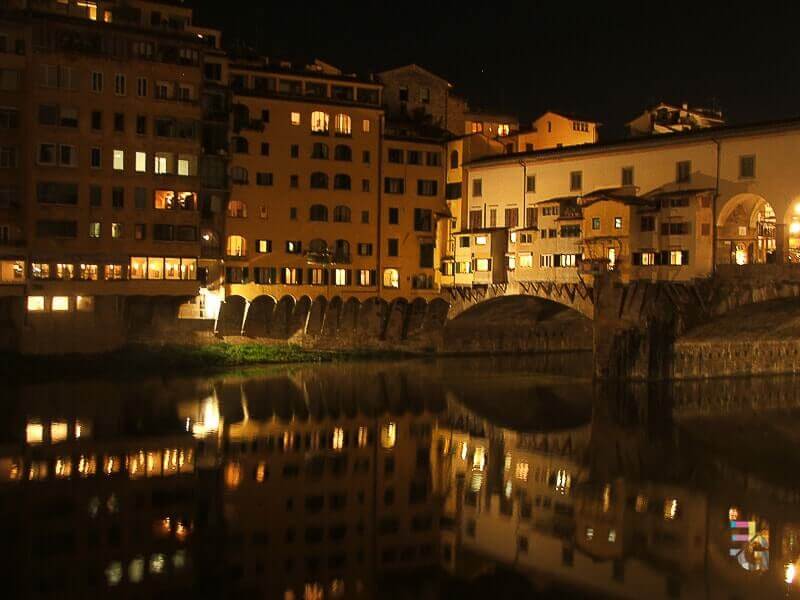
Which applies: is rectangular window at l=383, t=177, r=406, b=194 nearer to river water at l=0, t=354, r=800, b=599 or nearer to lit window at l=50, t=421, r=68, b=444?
river water at l=0, t=354, r=800, b=599

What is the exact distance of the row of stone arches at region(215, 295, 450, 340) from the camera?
160 ft

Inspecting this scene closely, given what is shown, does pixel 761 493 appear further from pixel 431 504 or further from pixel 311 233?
pixel 311 233

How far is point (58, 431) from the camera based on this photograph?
28.6 meters

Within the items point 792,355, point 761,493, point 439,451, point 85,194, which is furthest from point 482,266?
point 761,493

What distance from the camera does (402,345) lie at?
52.7 meters

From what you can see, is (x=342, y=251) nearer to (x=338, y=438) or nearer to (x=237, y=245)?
(x=237, y=245)

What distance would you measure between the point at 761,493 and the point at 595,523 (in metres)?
→ 5.42

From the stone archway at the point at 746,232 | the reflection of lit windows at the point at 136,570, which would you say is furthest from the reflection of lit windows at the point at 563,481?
the stone archway at the point at 746,232

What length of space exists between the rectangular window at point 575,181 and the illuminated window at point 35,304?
948 inches

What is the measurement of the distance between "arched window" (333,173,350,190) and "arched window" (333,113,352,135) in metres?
2.18

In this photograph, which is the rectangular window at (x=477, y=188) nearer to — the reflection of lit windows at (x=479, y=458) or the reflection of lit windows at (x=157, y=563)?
the reflection of lit windows at (x=479, y=458)

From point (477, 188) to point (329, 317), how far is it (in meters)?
10.2

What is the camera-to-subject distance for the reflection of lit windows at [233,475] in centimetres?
2302

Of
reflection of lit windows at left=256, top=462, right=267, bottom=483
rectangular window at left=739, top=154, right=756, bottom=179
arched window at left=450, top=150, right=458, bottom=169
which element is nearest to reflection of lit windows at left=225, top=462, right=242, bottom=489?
reflection of lit windows at left=256, top=462, right=267, bottom=483
